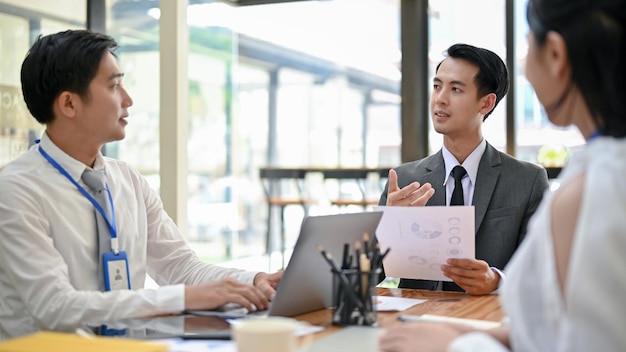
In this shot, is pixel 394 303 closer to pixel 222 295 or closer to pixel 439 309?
pixel 439 309

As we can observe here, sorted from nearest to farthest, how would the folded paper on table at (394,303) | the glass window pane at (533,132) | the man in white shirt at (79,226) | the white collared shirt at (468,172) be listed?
1. the man in white shirt at (79,226)
2. the folded paper on table at (394,303)
3. the white collared shirt at (468,172)
4. the glass window pane at (533,132)

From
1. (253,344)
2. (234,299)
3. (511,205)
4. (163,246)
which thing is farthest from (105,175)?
(511,205)

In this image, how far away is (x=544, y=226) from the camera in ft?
3.33

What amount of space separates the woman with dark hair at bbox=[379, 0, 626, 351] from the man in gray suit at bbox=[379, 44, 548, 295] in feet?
3.58

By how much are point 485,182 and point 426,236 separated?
0.64 meters

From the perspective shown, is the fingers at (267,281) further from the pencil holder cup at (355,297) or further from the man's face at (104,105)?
the man's face at (104,105)

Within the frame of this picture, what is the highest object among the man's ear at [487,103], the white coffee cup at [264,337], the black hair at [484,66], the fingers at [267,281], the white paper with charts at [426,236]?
the black hair at [484,66]

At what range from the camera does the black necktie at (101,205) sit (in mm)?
1848

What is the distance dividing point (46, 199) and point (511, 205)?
1.53 metres

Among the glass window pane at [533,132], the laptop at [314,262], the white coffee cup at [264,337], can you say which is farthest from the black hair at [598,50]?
the glass window pane at [533,132]

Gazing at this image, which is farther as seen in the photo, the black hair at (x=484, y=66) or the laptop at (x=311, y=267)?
the black hair at (x=484, y=66)

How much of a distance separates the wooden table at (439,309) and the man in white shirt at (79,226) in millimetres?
186

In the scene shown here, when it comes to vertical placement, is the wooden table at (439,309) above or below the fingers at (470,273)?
below

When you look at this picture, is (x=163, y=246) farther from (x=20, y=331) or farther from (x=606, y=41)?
(x=606, y=41)
